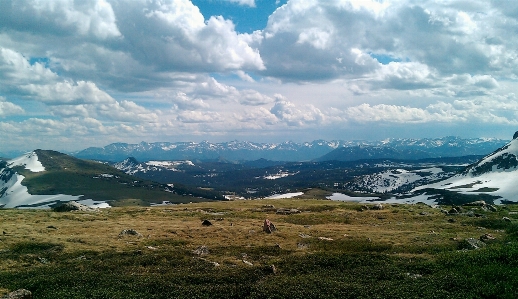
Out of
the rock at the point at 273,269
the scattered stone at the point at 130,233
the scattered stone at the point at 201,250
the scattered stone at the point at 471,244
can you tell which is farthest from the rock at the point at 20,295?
the scattered stone at the point at 471,244

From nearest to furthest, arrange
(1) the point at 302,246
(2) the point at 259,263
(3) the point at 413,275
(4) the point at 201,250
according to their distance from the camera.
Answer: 1. (3) the point at 413,275
2. (2) the point at 259,263
3. (4) the point at 201,250
4. (1) the point at 302,246

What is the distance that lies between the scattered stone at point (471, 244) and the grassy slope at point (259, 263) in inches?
36.3

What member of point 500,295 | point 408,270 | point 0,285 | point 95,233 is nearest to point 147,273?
point 0,285

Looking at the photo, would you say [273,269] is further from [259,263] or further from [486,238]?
[486,238]

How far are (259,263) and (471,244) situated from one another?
2560 centimetres

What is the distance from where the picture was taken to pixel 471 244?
36.5 metres

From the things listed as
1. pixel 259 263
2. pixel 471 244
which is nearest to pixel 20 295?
pixel 259 263

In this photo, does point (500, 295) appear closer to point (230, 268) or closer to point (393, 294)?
point (393, 294)

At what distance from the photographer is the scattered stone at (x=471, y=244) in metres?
35.9

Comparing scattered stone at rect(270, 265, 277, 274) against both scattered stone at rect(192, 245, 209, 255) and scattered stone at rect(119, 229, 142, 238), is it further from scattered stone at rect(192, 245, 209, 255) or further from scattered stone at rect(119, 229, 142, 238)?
scattered stone at rect(119, 229, 142, 238)

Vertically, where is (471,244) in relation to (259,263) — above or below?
above

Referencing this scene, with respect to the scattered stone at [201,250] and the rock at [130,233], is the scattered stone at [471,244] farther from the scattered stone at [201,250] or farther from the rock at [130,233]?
the rock at [130,233]

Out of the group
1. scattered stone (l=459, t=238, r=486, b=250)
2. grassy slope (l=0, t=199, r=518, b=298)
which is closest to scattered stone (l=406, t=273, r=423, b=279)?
grassy slope (l=0, t=199, r=518, b=298)

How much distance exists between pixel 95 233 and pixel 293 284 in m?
36.2
